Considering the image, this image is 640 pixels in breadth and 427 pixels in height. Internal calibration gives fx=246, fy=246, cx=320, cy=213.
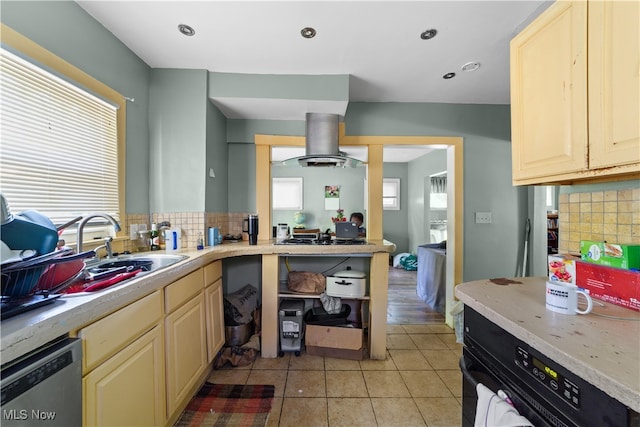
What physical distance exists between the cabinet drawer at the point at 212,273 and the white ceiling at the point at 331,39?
1.39 metres

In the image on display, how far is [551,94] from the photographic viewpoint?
41.1 inches

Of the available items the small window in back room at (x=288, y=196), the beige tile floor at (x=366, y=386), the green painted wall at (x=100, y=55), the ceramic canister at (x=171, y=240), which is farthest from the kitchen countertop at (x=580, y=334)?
the small window in back room at (x=288, y=196)

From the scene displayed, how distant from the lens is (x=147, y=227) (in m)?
2.03

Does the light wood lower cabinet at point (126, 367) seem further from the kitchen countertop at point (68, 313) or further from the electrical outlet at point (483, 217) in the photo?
the electrical outlet at point (483, 217)

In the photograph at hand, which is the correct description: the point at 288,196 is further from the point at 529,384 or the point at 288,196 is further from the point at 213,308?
the point at 529,384

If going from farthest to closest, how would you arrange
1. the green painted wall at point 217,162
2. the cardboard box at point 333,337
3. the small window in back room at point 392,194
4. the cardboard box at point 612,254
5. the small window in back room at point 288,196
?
the small window in back room at point 392,194, the small window in back room at point 288,196, the green painted wall at point 217,162, the cardboard box at point 333,337, the cardboard box at point 612,254

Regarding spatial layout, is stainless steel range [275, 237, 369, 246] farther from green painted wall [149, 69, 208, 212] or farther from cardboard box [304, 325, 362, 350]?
green painted wall [149, 69, 208, 212]

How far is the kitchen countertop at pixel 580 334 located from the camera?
52cm

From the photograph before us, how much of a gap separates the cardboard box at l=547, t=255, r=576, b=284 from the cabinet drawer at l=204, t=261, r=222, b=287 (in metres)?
1.92

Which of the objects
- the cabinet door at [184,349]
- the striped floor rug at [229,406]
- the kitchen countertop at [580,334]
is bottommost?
the striped floor rug at [229,406]

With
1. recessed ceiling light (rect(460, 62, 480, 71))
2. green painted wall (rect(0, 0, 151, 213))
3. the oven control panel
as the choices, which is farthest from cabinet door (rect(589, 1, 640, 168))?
green painted wall (rect(0, 0, 151, 213))

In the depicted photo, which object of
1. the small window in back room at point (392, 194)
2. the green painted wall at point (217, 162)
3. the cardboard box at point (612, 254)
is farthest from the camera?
the small window in back room at point (392, 194)

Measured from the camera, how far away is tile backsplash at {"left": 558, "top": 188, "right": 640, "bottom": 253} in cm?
100

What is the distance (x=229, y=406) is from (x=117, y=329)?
99 centimetres
